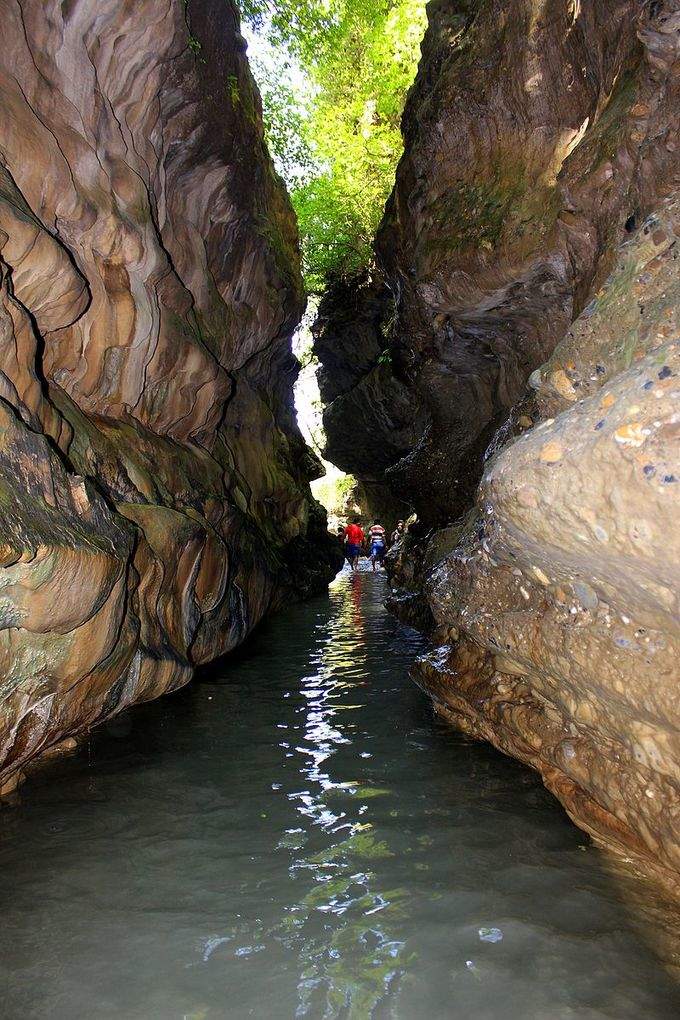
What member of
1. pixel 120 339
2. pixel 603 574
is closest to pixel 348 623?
pixel 120 339

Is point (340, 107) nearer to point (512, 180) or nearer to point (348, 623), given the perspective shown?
point (512, 180)

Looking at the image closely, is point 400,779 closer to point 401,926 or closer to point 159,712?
point 401,926

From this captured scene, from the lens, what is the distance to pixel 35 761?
5.27 m

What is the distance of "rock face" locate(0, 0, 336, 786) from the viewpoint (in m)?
4.64

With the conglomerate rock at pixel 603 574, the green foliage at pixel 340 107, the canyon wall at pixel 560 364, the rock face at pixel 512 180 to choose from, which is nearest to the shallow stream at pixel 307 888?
the conglomerate rock at pixel 603 574

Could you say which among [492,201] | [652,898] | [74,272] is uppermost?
[492,201]

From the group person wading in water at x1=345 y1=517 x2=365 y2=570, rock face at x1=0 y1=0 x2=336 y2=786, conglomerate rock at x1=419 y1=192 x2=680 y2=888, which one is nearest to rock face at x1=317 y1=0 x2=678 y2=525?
conglomerate rock at x1=419 y1=192 x2=680 y2=888

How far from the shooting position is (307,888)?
356 cm

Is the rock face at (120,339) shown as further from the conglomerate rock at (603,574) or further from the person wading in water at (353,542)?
the person wading in water at (353,542)

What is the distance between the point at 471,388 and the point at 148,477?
266 inches

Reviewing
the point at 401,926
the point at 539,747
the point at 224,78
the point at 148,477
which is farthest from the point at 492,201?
the point at 401,926

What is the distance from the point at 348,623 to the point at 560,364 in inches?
340

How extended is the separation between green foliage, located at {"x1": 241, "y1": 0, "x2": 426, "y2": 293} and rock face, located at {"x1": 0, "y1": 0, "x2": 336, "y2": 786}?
3756 mm

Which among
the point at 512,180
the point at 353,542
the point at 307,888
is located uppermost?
the point at 512,180
